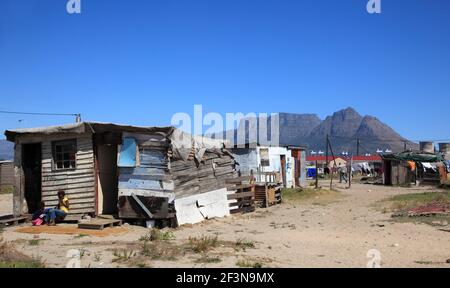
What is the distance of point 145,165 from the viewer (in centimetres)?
1423

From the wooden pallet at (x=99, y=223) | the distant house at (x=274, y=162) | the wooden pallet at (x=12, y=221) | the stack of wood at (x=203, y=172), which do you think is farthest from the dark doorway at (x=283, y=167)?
the wooden pallet at (x=12, y=221)

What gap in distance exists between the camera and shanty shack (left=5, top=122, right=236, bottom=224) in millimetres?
14047

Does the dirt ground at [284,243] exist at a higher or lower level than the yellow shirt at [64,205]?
lower

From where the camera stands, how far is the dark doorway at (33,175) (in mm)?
16219

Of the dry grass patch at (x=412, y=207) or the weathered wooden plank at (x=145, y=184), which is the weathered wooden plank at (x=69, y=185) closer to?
the weathered wooden plank at (x=145, y=184)

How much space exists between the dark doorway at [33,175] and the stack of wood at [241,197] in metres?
6.81

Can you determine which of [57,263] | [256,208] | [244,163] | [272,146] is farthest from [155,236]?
[272,146]

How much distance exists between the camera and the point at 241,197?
18.6 meters

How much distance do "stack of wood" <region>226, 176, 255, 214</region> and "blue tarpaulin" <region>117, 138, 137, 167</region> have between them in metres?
4.69

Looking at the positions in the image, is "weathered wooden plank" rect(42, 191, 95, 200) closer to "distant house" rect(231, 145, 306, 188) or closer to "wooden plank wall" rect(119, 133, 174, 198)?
"wooden plank wall" rect(119, 133, 174, 198)

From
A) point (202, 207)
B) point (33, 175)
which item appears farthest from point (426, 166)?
point (33, 175)

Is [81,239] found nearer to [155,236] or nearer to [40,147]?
[155,236]
